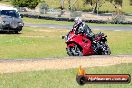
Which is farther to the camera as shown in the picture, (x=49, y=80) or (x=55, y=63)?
(x=55, y=63)

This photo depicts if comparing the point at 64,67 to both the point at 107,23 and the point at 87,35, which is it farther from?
the point at 107,23

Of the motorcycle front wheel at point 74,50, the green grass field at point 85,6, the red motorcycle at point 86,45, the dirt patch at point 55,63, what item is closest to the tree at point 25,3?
the green grass field at point 85,6

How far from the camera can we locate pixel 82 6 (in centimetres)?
9094

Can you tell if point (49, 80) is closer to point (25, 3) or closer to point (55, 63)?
→ point (55, 63)

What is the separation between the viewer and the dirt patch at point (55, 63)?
13228mm

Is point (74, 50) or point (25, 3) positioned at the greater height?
point (74, 50)

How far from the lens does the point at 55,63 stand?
1418 cm

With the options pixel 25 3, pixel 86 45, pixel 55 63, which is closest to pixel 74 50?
pixel 86 45

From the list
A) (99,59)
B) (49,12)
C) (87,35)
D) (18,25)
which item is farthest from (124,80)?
(49,12)

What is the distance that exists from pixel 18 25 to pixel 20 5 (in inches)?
1721

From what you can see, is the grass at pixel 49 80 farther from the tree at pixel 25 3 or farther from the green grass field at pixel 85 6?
the green grass field at pixel 85 6

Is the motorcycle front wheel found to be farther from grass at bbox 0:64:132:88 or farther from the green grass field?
the green grass field

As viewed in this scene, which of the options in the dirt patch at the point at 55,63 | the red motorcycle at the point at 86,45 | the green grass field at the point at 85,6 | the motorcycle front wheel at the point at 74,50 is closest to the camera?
the dirt patch at the point at 55,63

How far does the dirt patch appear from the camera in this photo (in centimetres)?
1323
